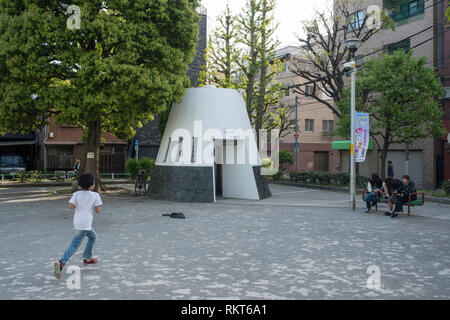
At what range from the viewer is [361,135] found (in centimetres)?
1419

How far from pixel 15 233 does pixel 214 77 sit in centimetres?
2019

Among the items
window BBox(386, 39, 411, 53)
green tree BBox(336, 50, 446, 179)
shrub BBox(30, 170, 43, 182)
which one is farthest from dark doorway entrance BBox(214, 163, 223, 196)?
window BBox(386, 39, 411, 53)

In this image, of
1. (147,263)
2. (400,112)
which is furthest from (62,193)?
(400,112)

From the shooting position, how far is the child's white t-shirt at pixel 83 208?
20.8 feet

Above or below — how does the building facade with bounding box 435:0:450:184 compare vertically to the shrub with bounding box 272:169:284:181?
above

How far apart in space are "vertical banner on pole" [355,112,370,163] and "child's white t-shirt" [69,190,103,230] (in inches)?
412

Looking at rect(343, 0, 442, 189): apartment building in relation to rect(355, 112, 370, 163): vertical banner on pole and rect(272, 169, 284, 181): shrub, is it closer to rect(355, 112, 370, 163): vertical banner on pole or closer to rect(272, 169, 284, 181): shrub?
rect(272, 169, 284, 181): shrub

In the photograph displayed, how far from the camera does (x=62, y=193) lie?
20344mm

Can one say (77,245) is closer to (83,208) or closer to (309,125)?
(83,208)

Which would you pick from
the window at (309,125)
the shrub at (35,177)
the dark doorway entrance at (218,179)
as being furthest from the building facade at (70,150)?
the window at (309,125)

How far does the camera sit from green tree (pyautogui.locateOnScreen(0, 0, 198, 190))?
15.1 m

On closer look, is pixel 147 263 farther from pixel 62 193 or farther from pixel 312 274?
pixel 62 193
